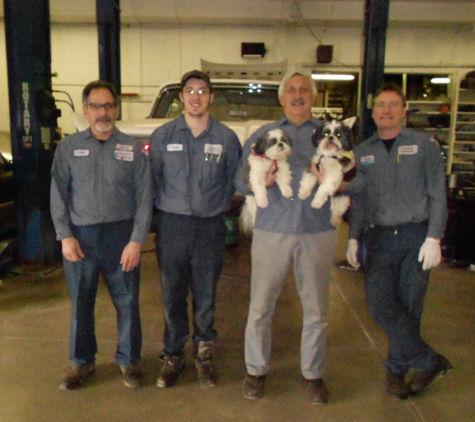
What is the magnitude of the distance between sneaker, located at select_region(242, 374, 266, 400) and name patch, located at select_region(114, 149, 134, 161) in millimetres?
1572

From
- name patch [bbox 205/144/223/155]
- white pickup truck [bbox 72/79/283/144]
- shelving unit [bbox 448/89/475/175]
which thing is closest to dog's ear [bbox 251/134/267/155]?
name patch [bbox 205/144/223/155]

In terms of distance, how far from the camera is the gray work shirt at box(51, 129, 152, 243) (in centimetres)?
260

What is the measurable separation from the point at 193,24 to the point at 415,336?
949cm

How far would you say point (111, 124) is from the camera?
263 centimetres

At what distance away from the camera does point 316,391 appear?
2627 millimetres

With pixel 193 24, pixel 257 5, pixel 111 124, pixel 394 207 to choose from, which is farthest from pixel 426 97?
pixel 111 124

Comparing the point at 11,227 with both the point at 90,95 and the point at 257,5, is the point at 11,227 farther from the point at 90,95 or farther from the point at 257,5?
the point at 257,5

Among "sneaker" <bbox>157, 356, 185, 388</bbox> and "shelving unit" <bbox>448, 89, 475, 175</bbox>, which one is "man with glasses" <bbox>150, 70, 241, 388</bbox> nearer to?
"sneaker" <bbox>157, 356, 185, 388</bbox>

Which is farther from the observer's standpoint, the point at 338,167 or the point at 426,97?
the point at 426,97

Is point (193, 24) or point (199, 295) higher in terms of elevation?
point (193, 24)

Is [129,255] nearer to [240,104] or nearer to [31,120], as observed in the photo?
[31,120]

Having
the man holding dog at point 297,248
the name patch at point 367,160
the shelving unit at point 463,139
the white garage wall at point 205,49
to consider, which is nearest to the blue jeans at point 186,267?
the man holding dog at point 297,248

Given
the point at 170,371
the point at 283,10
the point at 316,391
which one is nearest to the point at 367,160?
the point at 316,391

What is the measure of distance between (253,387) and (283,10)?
29.5 feet
